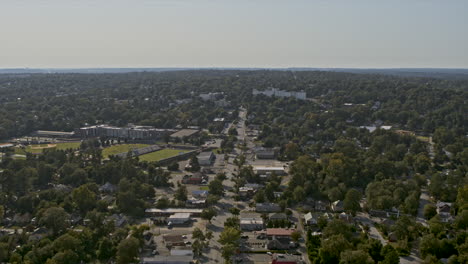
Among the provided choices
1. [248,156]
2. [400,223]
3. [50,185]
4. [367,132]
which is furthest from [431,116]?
[50,185]

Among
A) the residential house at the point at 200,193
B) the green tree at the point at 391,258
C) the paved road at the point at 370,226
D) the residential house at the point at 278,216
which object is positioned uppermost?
the green tree at the point at 391,258

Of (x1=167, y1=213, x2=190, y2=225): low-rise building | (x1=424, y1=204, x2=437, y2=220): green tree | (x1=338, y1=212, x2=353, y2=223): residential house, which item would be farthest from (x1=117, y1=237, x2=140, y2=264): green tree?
(x1=424, y1=204, x2=437, y2=220): green tree

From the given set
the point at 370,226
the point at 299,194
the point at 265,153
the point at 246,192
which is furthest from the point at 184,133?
the point at 370,226

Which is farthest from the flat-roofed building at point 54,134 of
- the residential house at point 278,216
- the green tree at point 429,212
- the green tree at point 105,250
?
the green tree at point 429,212

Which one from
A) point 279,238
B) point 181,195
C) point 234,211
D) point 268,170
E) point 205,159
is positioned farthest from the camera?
point 205,159

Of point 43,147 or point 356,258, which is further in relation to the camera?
point 43,147

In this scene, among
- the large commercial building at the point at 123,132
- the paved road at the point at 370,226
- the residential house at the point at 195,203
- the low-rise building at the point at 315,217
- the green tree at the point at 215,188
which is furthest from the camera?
the large commercial building at the point at 123,132

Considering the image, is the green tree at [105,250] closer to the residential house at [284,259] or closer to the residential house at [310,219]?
the residential house at [284,259]

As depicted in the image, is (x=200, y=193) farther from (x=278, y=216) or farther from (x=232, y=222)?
(x=278, y=216)
